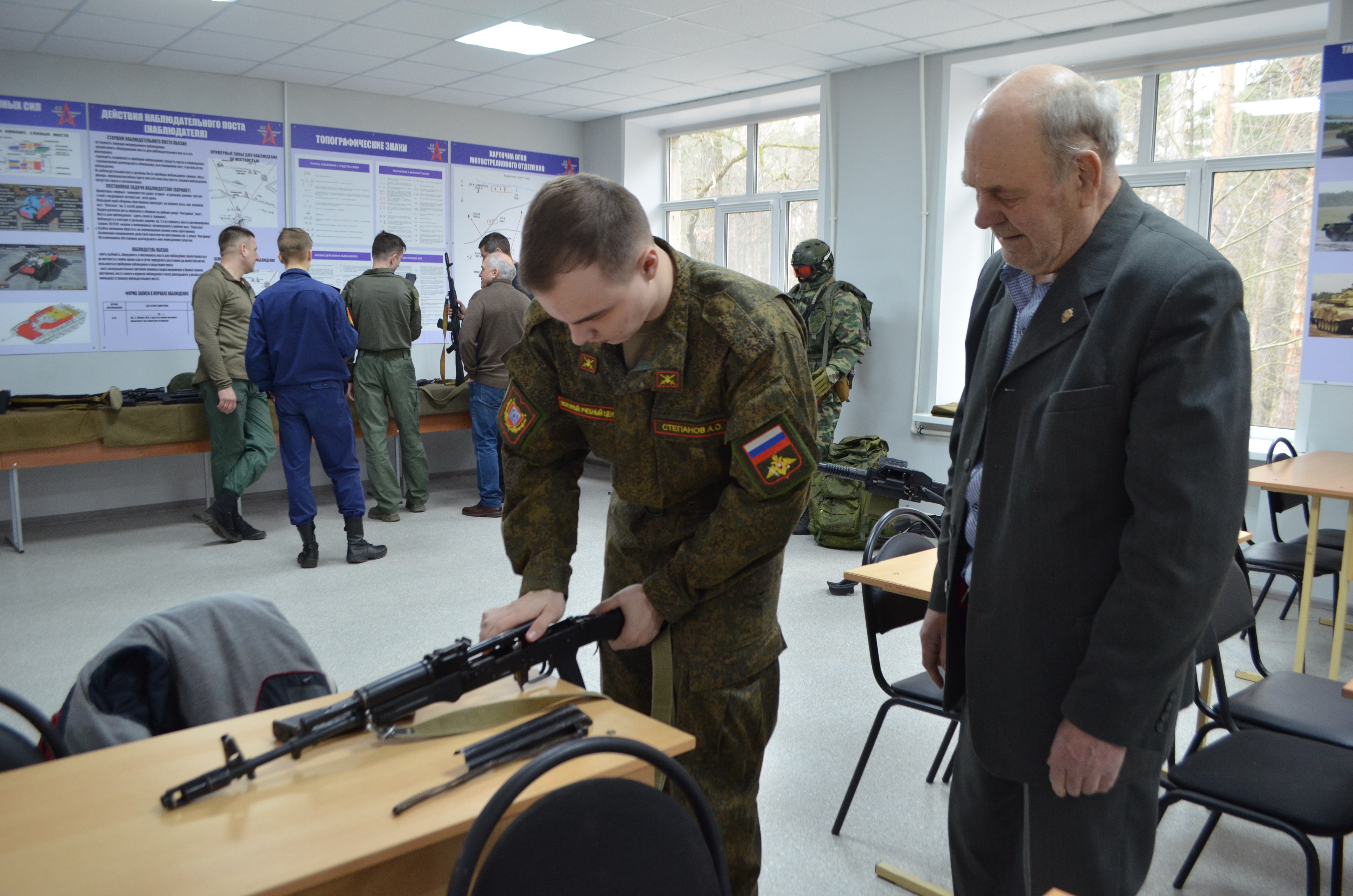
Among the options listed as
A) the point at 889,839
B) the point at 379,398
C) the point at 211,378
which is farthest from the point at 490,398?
the point at 889,839

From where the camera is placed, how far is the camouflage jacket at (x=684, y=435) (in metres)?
1.45

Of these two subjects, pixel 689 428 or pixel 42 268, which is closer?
pixel 689 428

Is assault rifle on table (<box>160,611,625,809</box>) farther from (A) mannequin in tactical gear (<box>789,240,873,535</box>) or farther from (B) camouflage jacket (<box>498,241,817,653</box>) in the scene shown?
(A) mannequin in tactical gear (<box>789,240,873,535</box>)

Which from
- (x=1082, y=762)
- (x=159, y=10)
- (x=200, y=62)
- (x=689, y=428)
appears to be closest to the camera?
(x=1082, y=762)

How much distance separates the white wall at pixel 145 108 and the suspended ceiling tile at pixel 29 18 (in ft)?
1.77

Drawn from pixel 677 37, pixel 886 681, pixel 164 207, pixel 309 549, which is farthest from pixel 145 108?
pixel 886 681

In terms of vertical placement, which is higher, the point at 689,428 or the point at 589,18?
the point at 589,18

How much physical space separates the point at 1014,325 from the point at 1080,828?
2.32 ft

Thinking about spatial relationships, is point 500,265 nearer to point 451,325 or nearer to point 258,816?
point 451,325

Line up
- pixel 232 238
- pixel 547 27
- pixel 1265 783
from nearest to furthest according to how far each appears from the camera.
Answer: pixel 1265 783
pixel 547 27
pixel 232 238

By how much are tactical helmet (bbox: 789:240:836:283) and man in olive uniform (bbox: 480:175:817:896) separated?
14.5ft

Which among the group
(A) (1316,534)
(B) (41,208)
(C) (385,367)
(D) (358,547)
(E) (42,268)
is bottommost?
(D) (358,547)

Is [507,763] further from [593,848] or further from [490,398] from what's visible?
[490,398]

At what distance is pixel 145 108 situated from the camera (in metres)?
6.09
